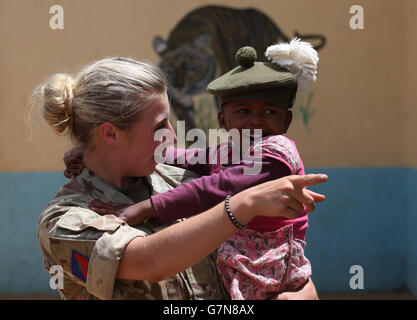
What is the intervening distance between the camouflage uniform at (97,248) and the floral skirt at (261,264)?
8cm

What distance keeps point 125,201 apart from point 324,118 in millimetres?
3888

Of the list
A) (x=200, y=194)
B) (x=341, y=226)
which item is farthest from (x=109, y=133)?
(x=341, y=226)

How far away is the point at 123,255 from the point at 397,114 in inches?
177

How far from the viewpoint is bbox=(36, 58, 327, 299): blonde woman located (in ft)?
5.64

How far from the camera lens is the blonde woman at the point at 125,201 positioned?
5.64ft

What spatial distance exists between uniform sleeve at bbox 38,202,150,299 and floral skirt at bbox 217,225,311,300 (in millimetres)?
463

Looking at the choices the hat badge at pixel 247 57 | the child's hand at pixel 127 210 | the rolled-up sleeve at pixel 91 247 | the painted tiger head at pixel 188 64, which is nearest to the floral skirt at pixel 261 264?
the child's hand at pixel 127 210

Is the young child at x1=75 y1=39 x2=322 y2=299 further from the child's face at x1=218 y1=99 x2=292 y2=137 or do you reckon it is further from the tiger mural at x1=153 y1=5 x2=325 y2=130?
the tiger mural at x1=153 y1=5 x2=325 y2=130

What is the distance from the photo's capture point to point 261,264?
7.02 ft

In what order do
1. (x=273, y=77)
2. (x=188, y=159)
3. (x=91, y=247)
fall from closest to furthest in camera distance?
(x=91, y=247)
(x=273, y=77)
(x=188, y=159)

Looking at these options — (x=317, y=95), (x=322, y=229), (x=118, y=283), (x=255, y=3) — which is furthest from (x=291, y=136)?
(x=118, y=283)

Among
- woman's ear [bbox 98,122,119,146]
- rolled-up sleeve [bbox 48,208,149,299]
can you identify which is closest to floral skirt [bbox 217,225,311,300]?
rolled-up sleeve [bbox 48,208,149,299]

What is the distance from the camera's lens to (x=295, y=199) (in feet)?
5.56

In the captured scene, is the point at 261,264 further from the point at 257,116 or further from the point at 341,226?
the point at 341,226
